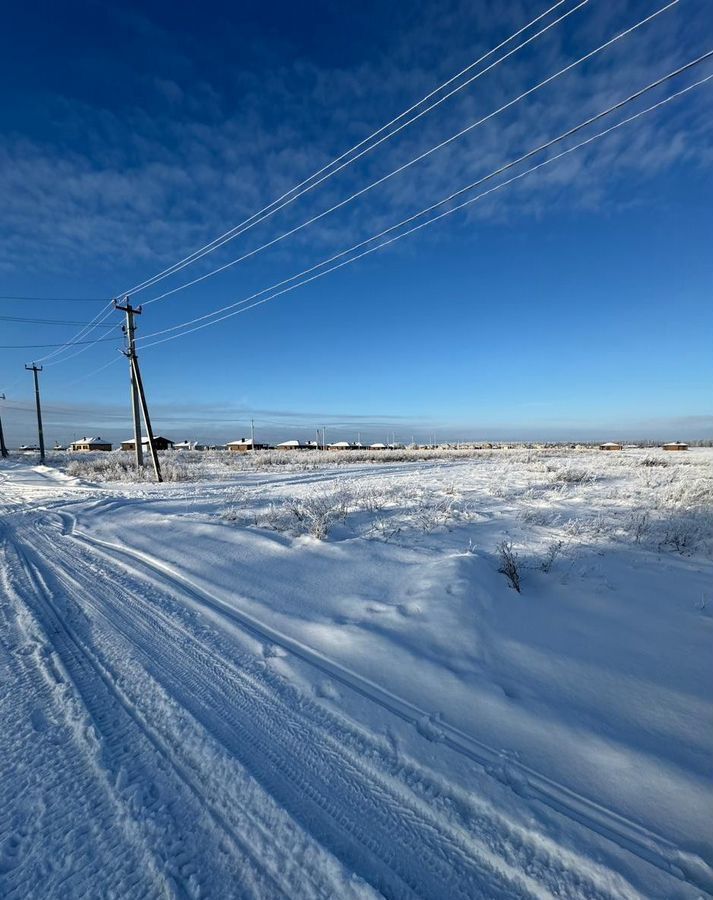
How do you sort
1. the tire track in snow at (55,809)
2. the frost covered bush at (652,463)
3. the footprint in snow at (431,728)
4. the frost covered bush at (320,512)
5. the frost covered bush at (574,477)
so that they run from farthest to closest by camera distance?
the frost covered bush at (652,463), the frost covered bush at (574,477), the frost covered bush at (320,512), the footprint in snow at (431,728), the tire track in snow at (55,809)

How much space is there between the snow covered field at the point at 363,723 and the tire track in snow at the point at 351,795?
0.01m

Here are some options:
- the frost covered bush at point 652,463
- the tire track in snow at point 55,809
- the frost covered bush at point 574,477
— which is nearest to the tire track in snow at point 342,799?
the tire track in snow at point 55,809

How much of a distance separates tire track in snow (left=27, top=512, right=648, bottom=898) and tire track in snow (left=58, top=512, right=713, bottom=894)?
0.81 feet

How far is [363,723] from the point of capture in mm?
2520

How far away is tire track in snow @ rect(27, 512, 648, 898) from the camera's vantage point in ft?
5.36

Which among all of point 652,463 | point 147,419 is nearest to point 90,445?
point 147,419

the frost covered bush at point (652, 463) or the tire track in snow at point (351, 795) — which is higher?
the tire track in snow at point (351, 795)

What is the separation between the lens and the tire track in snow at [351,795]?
5.36 feet

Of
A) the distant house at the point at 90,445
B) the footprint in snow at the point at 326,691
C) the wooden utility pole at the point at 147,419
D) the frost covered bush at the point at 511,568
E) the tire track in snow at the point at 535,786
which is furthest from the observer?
the distant house at the point at 90,445

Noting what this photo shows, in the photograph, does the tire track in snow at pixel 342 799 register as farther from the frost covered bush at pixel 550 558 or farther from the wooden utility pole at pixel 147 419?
the wooden utility pole at pixel 147 419

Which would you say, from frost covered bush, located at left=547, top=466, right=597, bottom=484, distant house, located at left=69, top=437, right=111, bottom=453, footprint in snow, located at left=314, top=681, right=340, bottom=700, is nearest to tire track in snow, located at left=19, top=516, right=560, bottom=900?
footprint in snow, located at left=314, top=681, right=340, bottom=700

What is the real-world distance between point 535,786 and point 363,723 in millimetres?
980

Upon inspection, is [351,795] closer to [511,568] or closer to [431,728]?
[431,728]

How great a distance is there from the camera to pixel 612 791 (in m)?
2.05
